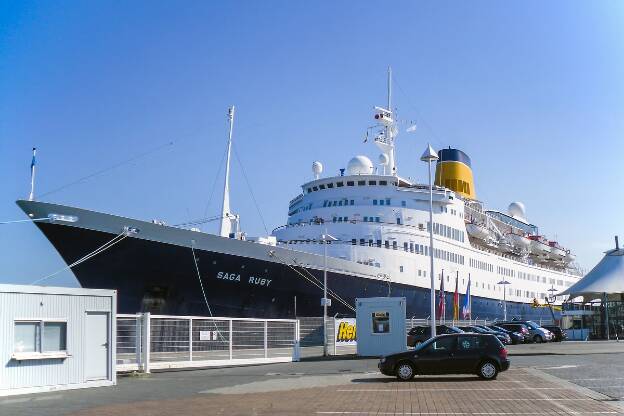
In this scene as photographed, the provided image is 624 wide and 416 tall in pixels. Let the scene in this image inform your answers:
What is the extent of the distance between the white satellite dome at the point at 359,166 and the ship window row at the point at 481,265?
11.5 meters

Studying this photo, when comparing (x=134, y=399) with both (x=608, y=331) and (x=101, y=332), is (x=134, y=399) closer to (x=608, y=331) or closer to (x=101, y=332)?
(x=101, y=332)

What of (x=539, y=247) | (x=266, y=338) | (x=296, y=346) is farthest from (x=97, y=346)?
(x=539, y=247)

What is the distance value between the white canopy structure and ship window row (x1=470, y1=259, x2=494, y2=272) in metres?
8.76

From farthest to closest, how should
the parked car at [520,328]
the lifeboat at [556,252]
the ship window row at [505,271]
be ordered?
1. the lifeboat at [556,252]
2. the ship window row at [505,271]
3. the parked car at [520,328]

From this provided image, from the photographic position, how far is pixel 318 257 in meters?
35.4

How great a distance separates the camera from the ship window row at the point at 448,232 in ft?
153

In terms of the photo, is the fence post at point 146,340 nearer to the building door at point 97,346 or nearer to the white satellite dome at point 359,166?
the building door at point 97,346

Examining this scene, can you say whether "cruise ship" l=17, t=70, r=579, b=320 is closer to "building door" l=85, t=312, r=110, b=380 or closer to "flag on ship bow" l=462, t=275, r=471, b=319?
"flag on ship bow" l=462, t=275, r=471, b=319

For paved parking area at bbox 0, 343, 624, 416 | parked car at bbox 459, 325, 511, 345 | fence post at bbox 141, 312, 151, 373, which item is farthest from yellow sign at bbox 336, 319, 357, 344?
fence post at bbox 141, 312, 151, 373

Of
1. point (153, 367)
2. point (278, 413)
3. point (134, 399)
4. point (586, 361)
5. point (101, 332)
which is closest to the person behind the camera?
point (278, 413)

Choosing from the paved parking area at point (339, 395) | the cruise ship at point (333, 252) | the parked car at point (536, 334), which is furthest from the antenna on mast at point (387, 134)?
the paved parking area at point (339, 395)

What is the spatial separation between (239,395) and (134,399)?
2.00m

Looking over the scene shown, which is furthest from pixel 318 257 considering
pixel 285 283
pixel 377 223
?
pixel 377 223

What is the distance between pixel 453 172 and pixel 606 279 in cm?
1969
